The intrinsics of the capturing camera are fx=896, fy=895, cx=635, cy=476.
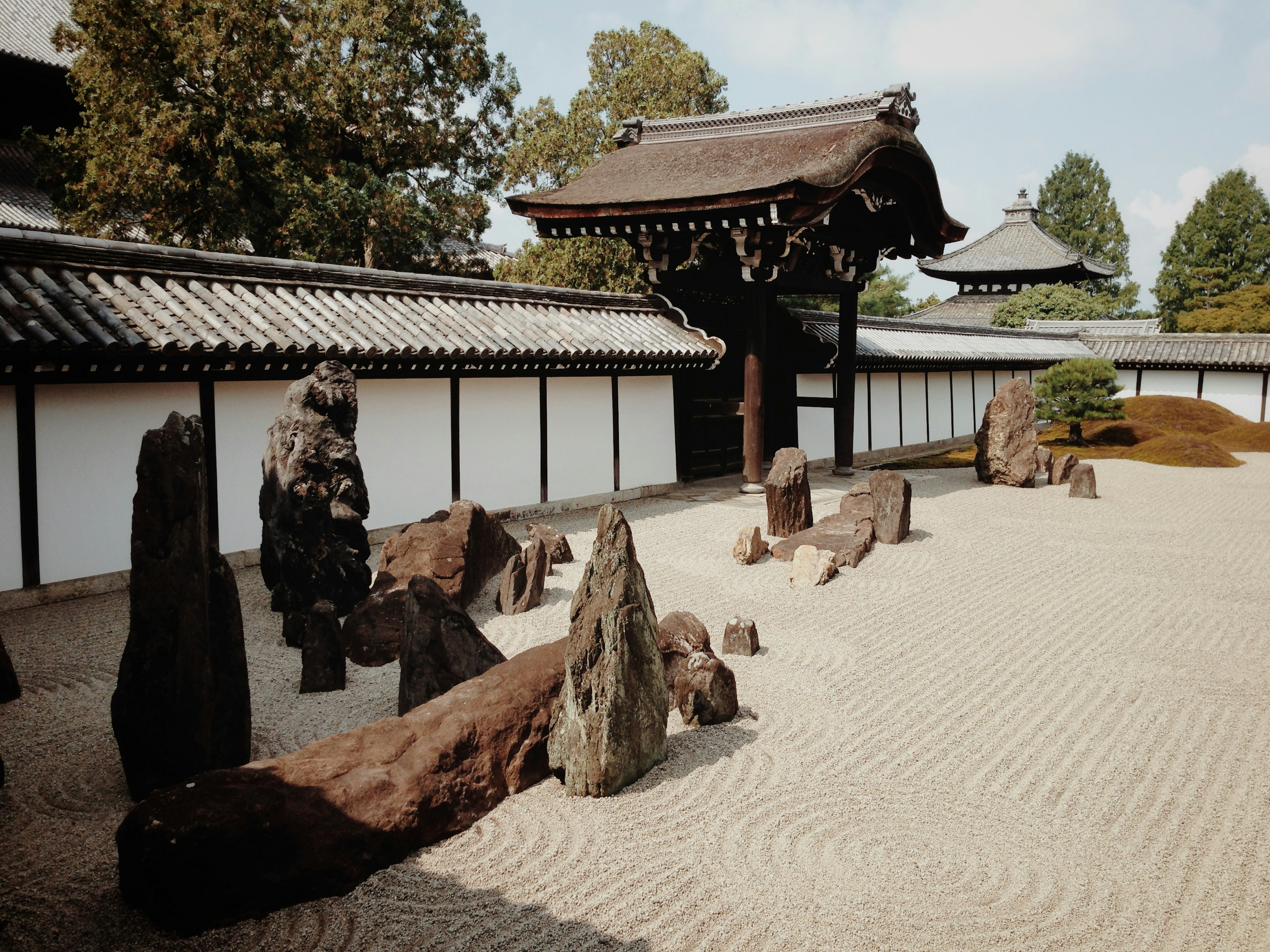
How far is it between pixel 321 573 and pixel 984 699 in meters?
5.69

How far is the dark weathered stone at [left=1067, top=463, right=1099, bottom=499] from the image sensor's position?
1548cm

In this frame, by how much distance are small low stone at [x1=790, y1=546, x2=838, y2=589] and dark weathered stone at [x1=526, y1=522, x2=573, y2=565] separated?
2.57 m

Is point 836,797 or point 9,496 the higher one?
point 9,496

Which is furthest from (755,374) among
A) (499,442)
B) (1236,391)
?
(1236,391)

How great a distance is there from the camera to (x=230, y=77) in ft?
53.6

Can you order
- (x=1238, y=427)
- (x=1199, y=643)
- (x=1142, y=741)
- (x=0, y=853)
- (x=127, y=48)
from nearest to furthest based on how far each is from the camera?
(x=0, y=853) < (x=1142, y=741) < (x=1199, y=643) < (x=127, y=48) < (x=1238, y=427)

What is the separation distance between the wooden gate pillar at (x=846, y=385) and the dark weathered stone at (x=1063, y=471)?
3.81 m

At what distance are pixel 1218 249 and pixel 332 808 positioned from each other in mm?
53777

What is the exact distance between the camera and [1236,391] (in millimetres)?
27672

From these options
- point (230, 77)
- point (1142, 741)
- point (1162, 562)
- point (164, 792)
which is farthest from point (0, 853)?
point (230, 77)

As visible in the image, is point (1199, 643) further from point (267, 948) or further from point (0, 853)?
point (0, 853)

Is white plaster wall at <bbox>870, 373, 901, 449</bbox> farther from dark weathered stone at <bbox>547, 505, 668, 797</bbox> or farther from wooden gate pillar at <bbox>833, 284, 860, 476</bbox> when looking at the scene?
dark weathered stone at <bbox>547, 505, 668, 797</bbox>

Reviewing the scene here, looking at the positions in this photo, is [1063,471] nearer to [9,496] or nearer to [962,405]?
[962,405]

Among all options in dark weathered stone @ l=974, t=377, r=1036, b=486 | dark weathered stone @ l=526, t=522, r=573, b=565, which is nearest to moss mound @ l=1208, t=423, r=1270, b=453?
dark weathered stone @ l=974, t=377, r=1036, b=486
